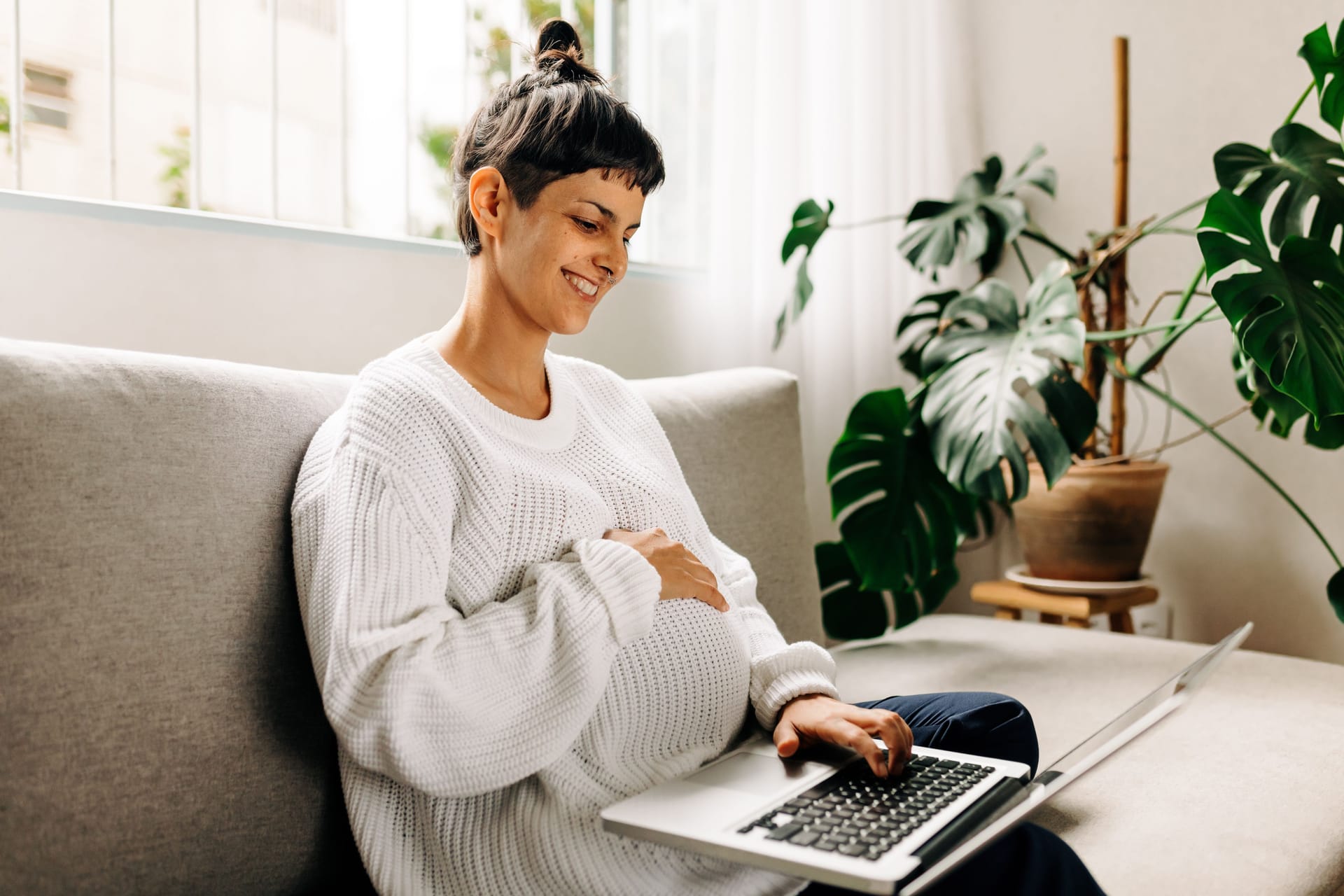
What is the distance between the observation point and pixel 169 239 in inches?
51.8

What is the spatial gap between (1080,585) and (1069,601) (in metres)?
0.04

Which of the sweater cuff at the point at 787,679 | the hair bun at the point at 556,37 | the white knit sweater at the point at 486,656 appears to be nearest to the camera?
the white knit sweater at the point at 486,656

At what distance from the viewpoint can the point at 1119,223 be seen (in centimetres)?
219

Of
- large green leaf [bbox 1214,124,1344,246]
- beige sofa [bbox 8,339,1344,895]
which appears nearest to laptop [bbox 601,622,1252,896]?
beige sofa [bbox 8,339,1344,895]

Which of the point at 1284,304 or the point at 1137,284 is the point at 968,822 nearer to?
the point at 1284,304

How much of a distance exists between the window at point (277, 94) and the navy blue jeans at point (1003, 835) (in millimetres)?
924

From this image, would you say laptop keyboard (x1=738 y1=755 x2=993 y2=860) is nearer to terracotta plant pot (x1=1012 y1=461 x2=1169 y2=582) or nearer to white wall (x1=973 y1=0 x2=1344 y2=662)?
terracotta plant pot (x1=1012 y1=461 x2=1169 y2=582)

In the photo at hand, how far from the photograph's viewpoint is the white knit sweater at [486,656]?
0.81 m

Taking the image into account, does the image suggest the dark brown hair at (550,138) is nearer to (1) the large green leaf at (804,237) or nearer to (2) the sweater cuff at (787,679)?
(2) the sweater cuff at (787,679)

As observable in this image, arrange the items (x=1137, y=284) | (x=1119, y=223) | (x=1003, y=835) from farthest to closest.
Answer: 1. (x=1137, y=284)
2. (x=1119, y=223)
3. (x=1003, y=835)

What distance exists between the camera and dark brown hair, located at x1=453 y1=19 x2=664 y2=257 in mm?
1021

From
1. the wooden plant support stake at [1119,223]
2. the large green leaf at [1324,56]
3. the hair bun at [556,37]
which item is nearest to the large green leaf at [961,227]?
the wooden plant support stake at [1119,223]

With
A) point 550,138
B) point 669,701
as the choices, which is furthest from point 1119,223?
point 669,701

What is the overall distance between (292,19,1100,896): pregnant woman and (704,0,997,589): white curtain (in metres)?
1.07
